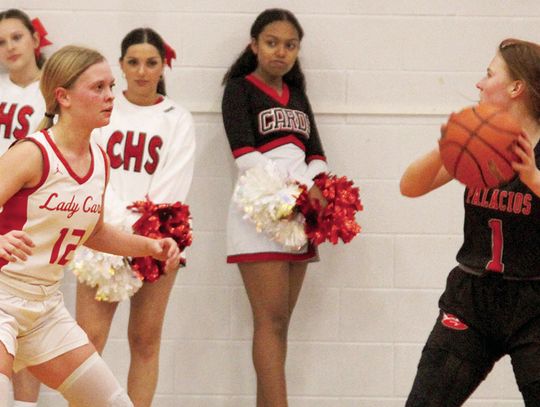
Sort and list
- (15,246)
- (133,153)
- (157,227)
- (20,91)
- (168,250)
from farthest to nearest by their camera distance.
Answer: (20,91) < (133,153) < (157,227) < (168,250) < (15,246)

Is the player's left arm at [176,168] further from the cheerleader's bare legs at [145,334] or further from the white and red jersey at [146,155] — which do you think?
the cheerleader's bare legs at [145,334]

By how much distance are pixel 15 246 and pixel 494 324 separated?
1634 mm

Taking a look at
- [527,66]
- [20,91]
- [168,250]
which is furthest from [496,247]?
[20,91]

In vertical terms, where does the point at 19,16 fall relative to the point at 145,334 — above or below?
above

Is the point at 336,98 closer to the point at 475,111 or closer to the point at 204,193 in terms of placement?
the point at 204,193

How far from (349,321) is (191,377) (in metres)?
0.96

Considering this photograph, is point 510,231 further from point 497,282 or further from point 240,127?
point 240,127

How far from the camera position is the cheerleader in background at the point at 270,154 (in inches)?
194

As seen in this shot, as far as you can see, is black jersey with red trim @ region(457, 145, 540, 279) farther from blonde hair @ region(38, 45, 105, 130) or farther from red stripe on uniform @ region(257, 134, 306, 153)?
red stripe on uniform @ region(257, 134, 306, 153)

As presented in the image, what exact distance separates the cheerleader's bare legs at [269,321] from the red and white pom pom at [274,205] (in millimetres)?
176

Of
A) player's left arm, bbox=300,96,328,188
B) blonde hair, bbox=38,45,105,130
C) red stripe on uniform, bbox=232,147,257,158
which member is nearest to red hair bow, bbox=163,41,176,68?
red stripe on uniform, bbox=232,147,257,158

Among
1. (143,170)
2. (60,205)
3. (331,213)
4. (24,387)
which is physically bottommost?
(24,387)

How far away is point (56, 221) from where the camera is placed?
3473 millimetres

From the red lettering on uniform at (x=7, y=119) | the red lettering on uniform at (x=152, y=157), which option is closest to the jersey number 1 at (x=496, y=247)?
the red lettering on uniform at (x=152, y=157)
